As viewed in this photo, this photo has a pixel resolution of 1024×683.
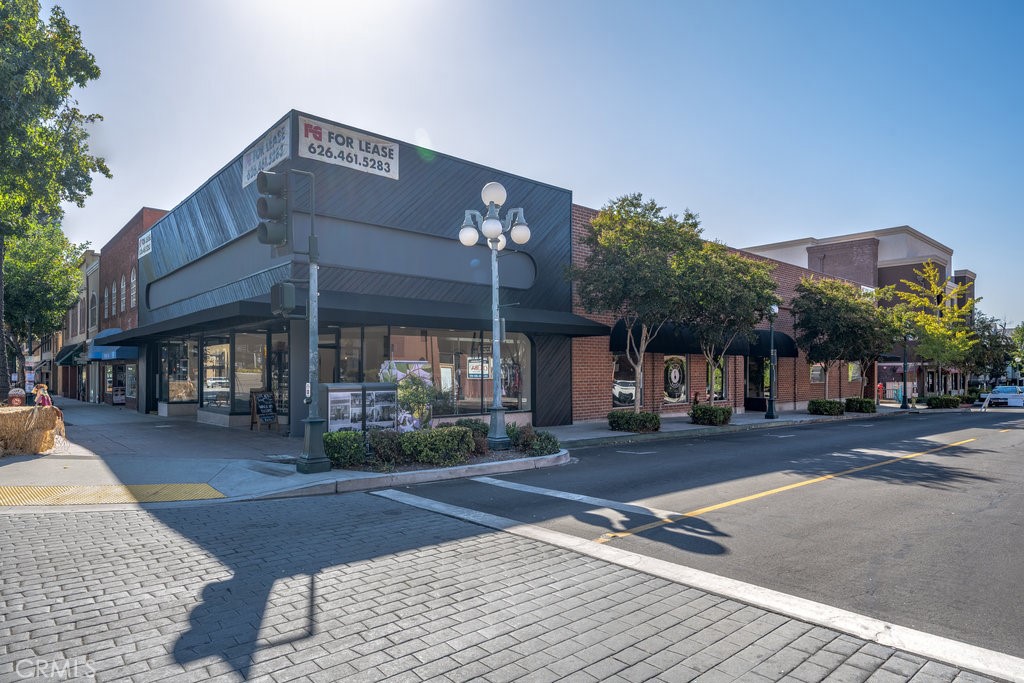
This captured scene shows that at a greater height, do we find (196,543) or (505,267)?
(505,267)

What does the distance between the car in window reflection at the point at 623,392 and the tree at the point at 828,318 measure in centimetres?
1163

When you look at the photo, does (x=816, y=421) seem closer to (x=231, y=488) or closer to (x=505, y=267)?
(x=505, y=267)

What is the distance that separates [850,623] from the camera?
14.9ft

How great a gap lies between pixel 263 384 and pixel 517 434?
9.14 metres

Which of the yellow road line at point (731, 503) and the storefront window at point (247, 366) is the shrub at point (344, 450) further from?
the storefront window at point (247, 366)

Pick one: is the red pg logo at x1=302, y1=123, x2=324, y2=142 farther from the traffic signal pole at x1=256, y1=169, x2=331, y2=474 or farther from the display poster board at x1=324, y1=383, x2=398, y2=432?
the display poster board at x1=324, y1=383, x2=398, y2=432

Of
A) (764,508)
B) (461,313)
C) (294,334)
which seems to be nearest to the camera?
(764,508)

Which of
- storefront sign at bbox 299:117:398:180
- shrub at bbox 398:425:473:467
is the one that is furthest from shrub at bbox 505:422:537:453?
storefront sign at bbox 299:117:398:180

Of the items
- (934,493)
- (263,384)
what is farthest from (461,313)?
(934,493)

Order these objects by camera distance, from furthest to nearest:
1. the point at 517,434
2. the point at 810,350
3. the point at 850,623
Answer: the point at 810,350 < the point at 517,434 < the point at 850,623

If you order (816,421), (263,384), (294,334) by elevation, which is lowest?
(816,421)

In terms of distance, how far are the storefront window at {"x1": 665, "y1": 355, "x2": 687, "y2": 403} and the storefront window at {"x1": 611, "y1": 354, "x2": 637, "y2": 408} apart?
2644 mm

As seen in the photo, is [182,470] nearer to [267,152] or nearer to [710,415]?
[267,152]

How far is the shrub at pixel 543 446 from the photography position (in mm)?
12500
